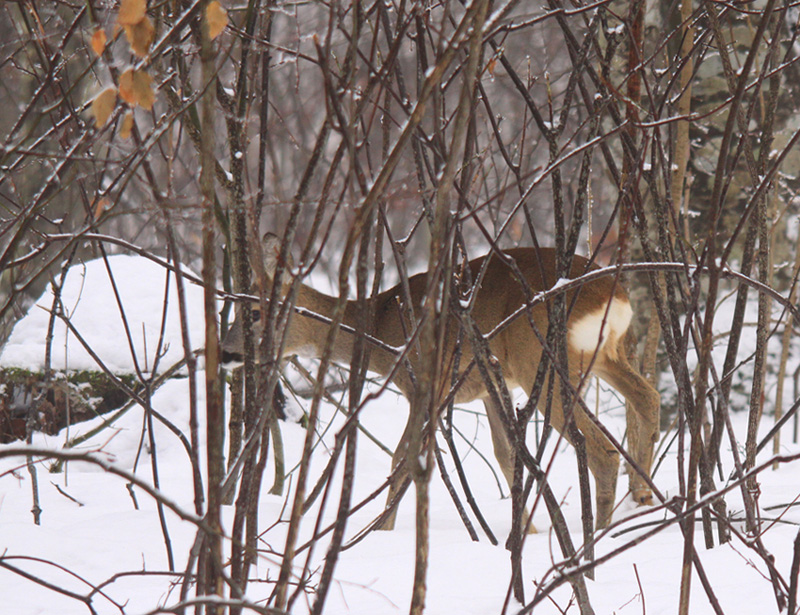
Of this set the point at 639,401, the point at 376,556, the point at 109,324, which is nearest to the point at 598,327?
the point at 639,401

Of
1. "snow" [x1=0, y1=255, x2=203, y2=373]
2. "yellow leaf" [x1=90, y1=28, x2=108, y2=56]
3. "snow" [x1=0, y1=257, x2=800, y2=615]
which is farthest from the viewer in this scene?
"snow" [x1=0, y1=255, x2=203, y2=373]

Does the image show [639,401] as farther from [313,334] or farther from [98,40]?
[98,40]

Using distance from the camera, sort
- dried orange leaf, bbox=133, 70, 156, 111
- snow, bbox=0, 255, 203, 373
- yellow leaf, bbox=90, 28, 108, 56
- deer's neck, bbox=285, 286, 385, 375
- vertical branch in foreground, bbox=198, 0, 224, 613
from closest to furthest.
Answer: vertical branch in foreground, bbox=198, 0, 224, 613 → dried orange leaf, bbox=133, 70, 156, 111 → yellow leaf, bbox=90, 28, 108, 56 → deer's neck, bbox=285, 286, 385, 375 → snow, bbox=0, 255, 203, 373

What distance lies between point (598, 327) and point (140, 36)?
315 centimetres

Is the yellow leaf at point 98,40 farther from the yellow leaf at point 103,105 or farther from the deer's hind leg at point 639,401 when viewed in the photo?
the deer's hind leg at point 639,401

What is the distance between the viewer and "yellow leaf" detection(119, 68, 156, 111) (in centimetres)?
112

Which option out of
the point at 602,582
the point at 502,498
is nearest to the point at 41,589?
the point at 602,582

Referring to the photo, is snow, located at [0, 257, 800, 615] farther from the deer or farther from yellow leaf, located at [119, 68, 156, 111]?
yellow leaf, located at [119, 68, 156, 111]

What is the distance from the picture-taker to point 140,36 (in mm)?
1095

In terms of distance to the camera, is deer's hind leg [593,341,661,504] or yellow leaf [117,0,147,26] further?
deer's hind leg [593,341,661,504]

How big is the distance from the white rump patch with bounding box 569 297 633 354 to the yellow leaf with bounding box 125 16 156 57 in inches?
122

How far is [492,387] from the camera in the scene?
1.73m

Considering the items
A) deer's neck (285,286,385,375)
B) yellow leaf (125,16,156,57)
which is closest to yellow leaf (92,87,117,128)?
yellow leaf (125,16,156,57)

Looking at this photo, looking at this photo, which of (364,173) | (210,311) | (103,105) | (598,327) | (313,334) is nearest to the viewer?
(210,311)
